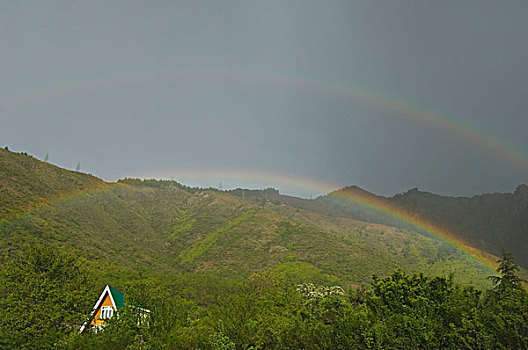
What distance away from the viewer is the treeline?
1784 cm

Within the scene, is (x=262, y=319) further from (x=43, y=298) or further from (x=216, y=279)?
(x=216, y=279)

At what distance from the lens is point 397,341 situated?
680 inches

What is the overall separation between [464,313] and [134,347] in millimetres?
16855

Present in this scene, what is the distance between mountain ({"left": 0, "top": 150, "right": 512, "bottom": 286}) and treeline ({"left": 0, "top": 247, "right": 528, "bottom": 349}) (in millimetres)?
46376

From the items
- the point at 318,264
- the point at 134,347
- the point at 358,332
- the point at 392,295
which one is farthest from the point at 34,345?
the point at 318,264

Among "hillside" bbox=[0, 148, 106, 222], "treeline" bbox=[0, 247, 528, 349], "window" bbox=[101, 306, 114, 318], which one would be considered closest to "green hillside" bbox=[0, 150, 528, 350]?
"treeline" bbox=[0, 247, 528, 349]

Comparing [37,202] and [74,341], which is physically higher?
[37,202]

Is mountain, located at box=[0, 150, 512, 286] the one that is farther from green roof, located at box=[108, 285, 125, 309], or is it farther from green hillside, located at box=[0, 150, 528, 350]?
green roof, located at box=[108, 285, 125, 309]

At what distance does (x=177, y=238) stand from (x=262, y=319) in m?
125

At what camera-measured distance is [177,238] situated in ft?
465

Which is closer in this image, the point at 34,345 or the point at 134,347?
the point at 134,347

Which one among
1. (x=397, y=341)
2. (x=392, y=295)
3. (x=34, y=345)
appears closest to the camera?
(x=397, y=341)

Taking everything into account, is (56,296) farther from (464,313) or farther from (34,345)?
(464,313)

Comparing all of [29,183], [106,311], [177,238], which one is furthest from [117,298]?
[177,238]
